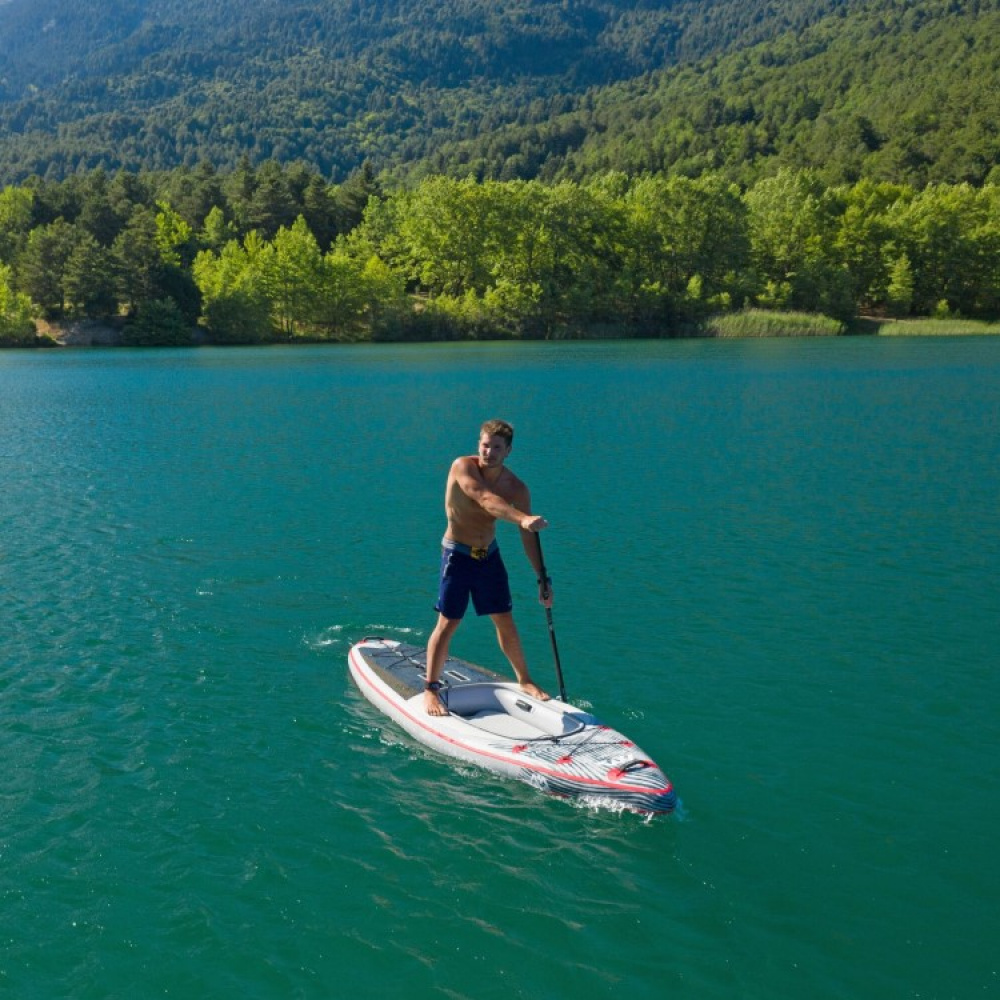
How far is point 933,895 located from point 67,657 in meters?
11.5

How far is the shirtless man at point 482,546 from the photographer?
10.0 metres

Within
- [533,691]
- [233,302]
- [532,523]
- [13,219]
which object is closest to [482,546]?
[532,523]

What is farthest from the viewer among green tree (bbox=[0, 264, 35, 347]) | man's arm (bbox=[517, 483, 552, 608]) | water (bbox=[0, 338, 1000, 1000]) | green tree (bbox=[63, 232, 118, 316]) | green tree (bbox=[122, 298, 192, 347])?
green tree (bbox=[122, 298, 192, 347])

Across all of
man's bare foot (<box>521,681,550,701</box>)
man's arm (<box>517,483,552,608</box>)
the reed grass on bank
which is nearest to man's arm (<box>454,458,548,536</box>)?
man's arm (<box>517,483,552,608</box>)

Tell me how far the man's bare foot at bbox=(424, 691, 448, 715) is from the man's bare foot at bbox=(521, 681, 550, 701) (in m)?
1.00

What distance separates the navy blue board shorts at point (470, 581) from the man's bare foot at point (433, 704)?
100 centimetres

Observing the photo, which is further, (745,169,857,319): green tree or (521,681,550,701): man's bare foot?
(745,169,857,319): green tree

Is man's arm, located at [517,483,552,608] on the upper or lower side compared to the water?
upper

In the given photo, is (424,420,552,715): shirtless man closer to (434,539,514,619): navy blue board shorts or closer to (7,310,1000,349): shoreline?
(434,539,514,619): navy blue board shorts

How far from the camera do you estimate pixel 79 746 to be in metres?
10.9

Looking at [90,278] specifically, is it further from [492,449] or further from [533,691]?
[492,449]

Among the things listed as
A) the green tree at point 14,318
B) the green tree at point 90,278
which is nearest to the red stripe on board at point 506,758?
the green tree at point 90,278

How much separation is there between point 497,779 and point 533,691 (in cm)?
142

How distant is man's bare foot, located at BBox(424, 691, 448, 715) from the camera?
11.0 meters
